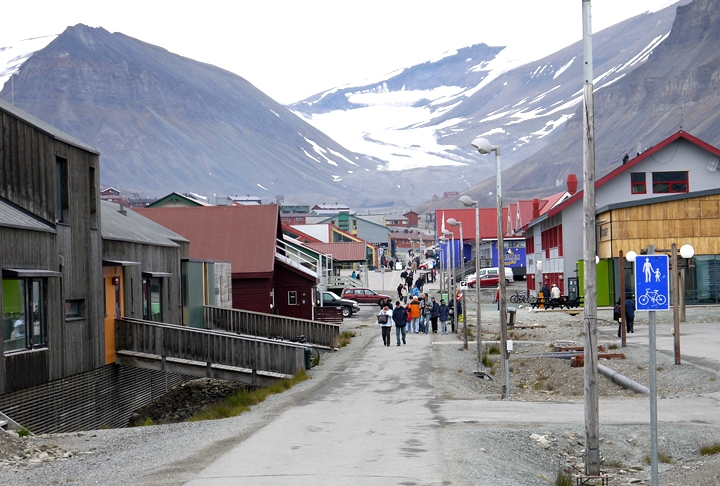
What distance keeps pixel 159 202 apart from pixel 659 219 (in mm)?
34724

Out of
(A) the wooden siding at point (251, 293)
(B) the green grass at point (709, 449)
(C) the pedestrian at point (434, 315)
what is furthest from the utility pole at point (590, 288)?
(A) the wooden siding at point (251, 293)

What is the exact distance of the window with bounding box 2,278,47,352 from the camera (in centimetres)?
2217

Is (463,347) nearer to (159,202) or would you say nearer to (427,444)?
(427,444)

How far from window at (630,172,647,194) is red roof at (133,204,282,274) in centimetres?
2050

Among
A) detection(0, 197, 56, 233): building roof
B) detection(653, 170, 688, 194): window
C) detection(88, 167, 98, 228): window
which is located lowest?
detection(0, 197, 56, 233): building roof

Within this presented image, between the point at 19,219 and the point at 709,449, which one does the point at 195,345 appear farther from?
the point at 709,449

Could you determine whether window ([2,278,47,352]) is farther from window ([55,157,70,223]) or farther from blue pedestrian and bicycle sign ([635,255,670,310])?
blue pedestrian and bicycle sign ([635,255,670,310])

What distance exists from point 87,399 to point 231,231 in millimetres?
28396

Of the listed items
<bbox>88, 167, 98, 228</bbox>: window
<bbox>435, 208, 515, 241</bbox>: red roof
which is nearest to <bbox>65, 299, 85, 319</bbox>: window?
→ <bbox>88, 167, 98, 228</bbox>: window

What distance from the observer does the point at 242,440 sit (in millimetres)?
16859

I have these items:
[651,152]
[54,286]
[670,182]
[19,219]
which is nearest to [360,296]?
[670,182]

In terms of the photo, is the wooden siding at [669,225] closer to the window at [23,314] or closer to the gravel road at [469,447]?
the gravel road at [469,447]

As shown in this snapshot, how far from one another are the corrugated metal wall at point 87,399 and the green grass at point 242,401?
2923 millimetres

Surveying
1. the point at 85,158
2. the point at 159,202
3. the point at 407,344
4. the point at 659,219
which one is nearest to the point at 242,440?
the point at 85,158
